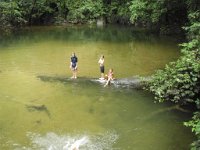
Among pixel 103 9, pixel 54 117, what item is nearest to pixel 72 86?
pixel 54 117

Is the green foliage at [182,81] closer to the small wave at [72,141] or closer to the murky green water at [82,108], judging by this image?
the murky green water at [82,108]

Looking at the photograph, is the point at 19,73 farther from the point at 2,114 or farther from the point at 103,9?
the point at 103,9

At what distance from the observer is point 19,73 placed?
26.0 meters

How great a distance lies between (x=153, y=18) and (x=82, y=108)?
2281cm

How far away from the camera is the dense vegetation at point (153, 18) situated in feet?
57.2

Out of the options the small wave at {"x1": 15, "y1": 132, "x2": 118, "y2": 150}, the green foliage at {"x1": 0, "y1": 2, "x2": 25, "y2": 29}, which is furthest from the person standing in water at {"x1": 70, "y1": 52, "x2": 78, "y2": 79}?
the green foliage at {"x1": 0, "y1": 2, "x2": 25, "y2": 29}

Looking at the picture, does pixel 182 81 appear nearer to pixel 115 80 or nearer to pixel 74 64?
pixel 115 80

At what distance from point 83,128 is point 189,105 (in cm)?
571

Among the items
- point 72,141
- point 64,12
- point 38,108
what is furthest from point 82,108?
point 64,12

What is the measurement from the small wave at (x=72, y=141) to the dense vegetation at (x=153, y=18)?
3.33 m

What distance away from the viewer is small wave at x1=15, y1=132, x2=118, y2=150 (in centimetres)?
1423

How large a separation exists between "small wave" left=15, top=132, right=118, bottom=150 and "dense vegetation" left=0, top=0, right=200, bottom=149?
10.9ft

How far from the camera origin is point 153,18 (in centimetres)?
3916

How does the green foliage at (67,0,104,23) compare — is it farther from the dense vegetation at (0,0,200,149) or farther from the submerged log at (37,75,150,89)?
the submerged log at (37,75,150,89)
